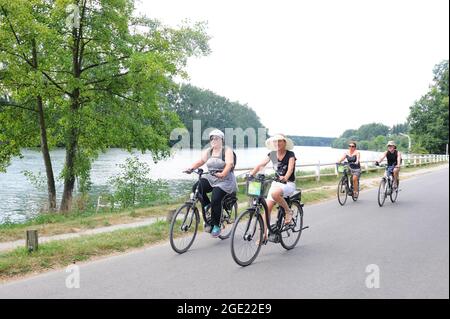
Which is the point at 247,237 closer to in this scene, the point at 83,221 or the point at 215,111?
the point at 83,221

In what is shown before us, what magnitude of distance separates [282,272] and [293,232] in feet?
5.45

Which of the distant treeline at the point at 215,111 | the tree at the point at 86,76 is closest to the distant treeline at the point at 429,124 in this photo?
the distant treeline at the point at 215,111

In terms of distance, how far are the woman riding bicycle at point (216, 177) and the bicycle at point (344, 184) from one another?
6.73 metres

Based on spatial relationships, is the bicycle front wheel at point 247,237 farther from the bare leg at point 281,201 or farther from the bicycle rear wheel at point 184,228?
the bicycle rear wheel at point 184,228

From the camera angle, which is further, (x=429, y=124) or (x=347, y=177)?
(x=429, y=124)

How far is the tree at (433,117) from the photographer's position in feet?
210

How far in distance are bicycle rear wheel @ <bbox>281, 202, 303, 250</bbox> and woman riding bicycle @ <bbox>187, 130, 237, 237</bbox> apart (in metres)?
1.09

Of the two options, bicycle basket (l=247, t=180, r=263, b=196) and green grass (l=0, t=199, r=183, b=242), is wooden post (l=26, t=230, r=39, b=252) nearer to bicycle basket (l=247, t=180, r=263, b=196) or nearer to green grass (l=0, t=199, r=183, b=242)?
green grass (l=0, t=199, r=183, b=242)

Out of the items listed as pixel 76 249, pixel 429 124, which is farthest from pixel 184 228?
pixel 429 124

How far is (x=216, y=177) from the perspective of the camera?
7.05m

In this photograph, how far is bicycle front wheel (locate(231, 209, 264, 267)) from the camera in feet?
18.6
